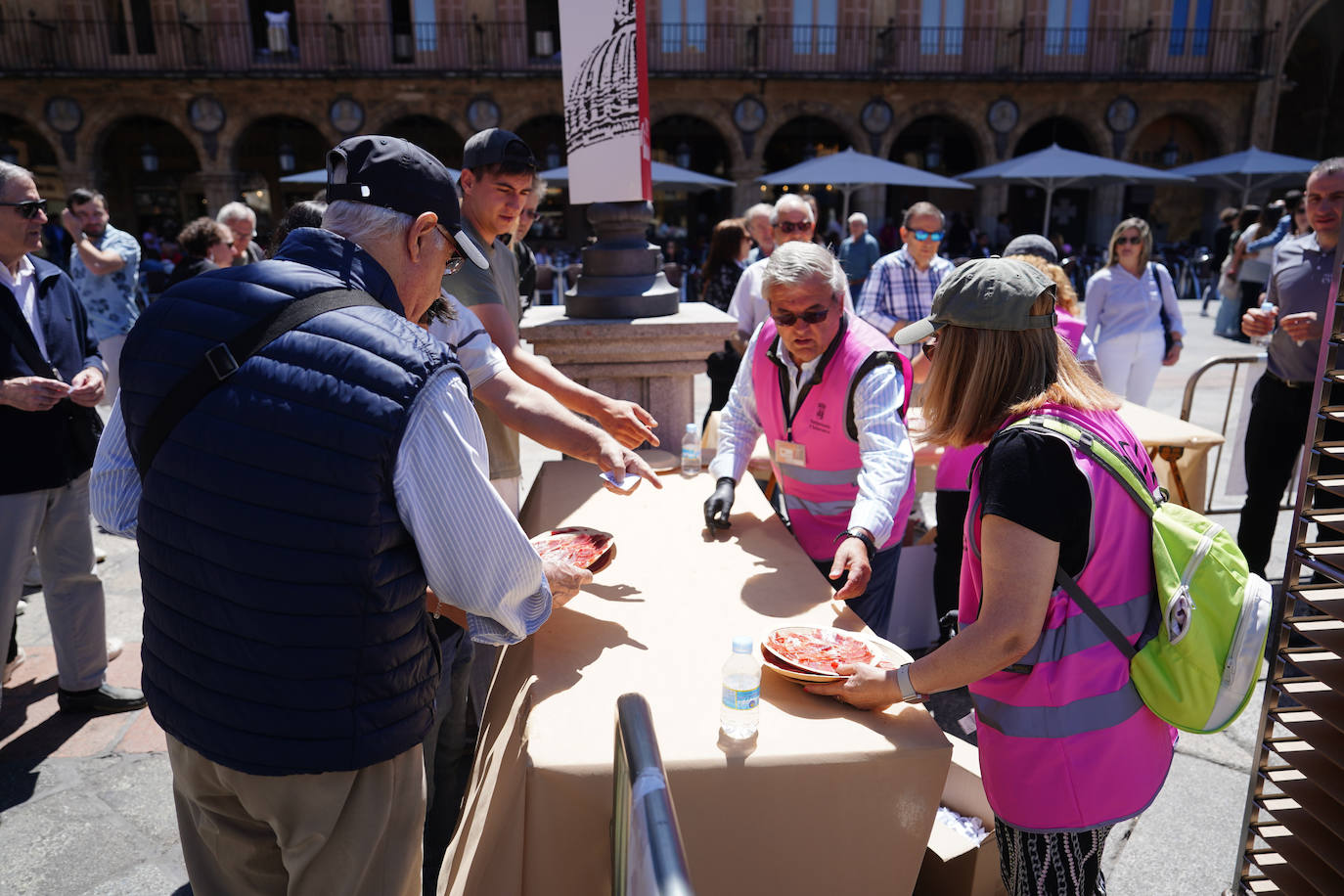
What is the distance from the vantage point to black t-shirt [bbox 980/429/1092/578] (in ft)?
4.82

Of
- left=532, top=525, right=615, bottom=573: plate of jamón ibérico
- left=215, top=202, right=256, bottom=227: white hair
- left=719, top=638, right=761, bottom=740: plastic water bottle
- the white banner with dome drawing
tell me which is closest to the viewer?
left=719, top=638, right=761, bottom=740: plastic water bottle

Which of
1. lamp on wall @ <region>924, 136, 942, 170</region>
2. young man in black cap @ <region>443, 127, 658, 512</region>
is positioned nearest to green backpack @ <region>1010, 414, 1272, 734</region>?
young man in black cap @ <region>443, 127, 658, 512</region>

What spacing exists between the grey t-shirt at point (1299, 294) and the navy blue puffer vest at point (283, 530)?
4.00m

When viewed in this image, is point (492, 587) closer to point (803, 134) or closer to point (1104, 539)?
point (1104, 539)

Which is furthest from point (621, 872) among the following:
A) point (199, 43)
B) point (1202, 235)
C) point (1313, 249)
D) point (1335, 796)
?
point (1202, 235)

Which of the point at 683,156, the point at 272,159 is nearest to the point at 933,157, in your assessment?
the point at 683,156

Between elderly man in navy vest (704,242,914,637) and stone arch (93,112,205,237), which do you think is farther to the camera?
stone arch (93,112,205,237)

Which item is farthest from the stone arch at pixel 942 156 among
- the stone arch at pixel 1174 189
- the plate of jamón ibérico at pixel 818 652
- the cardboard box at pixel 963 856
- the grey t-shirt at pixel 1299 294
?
the plate of jamón ibérico at pixel 818 652

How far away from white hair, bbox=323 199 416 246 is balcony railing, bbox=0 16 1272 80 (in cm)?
2117

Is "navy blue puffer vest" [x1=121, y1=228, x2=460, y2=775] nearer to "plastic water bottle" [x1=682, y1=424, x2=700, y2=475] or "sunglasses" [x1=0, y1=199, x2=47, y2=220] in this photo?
"plastic water bottle" [x1=682, y1=424, x2=700, y2=475]

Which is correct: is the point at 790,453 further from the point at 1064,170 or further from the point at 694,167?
the point at 694,167

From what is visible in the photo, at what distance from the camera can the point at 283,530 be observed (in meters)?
1.25

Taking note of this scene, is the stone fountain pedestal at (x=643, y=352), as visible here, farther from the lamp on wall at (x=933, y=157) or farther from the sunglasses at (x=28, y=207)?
the lamp on wall at (x=933, y=157)

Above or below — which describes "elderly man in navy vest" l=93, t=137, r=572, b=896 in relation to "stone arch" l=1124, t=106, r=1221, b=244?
below
